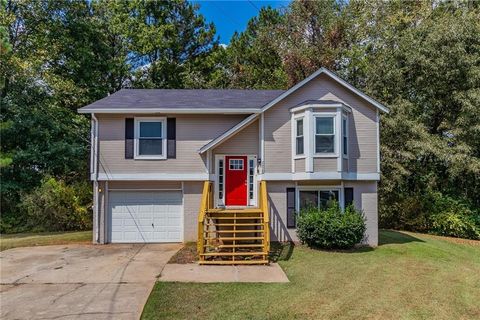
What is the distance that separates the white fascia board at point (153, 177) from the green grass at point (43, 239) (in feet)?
8.84

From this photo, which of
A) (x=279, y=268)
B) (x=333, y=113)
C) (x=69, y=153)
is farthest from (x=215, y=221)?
(x=69, y=153)

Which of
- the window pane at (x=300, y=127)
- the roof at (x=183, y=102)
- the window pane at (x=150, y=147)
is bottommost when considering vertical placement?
the window pane at (x=150, y=147)

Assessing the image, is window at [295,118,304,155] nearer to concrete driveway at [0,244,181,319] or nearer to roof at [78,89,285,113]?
roof at [78,89,285,113]

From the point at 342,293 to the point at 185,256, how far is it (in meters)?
5.16

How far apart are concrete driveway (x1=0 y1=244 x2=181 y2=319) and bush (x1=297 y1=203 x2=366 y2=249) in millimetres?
4567

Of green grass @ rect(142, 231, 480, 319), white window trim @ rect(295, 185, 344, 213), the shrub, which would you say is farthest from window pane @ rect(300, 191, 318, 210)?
the shrub

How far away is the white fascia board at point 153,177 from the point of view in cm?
1361

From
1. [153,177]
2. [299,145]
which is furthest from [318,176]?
[153,177]

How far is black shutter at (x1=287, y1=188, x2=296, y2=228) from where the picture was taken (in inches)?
515

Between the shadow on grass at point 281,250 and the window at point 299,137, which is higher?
the window at point 299,137

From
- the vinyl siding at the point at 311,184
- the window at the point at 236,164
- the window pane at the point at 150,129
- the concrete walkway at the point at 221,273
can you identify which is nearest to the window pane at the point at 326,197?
the vinyl siding at the point at 311,184

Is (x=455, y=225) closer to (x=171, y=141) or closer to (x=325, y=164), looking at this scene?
(x=325, y=164)

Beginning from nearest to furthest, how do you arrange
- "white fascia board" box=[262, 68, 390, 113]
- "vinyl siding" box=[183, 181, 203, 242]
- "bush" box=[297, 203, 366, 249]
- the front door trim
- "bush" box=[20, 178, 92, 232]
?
"bush" box=[297, 203, 366, 249]
"white fascia board" box=[262, 68, 390, 113]
"vinyl siding" box=[183, 181, 203, 242]
the front door trim
"bush" box=[20, 178, 92, 232]

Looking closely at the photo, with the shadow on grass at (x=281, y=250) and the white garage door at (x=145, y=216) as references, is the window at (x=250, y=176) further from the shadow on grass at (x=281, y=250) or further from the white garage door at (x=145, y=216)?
the white garage door at (x=145, y=216)
